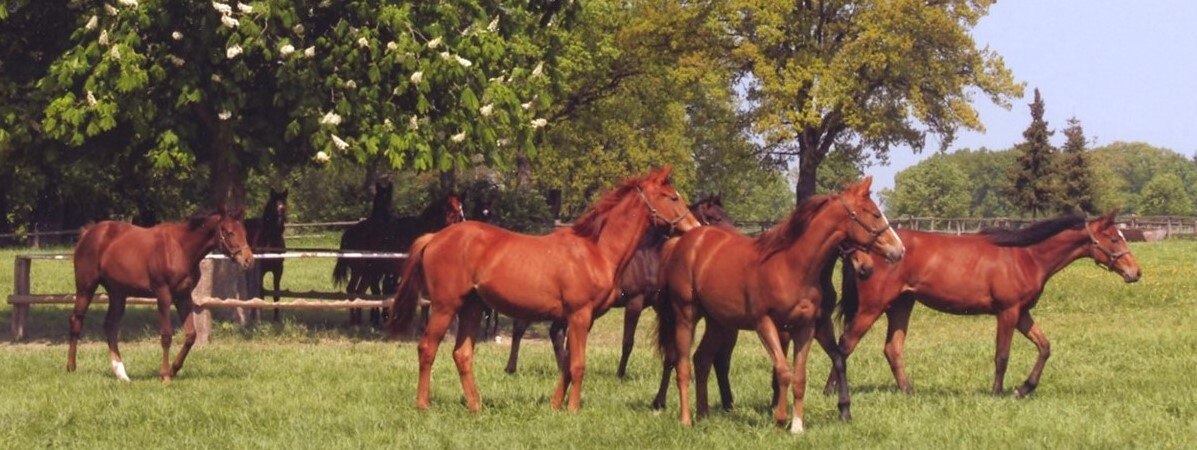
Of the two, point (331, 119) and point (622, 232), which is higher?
point (331, 119)

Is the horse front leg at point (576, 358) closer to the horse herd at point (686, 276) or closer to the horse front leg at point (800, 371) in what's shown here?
the horse herd at point (686, 276)

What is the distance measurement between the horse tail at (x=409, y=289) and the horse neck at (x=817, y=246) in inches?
130

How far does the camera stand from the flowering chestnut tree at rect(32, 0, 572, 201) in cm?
1920

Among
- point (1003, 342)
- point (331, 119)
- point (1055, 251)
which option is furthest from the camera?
point (331, 119)

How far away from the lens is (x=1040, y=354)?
14453mm

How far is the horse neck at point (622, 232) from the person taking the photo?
13.0 m

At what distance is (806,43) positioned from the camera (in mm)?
49469

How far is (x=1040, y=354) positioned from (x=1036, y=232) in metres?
1.39

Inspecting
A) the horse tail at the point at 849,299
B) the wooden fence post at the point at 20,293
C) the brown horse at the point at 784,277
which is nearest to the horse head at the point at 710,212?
the horse tail at the point at 849,299

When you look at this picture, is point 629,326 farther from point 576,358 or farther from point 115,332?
point 115,332

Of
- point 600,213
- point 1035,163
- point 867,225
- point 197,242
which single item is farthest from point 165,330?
point 1035,163

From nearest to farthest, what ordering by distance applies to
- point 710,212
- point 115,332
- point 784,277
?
point 784,277 < point 115,332 < point 710,212

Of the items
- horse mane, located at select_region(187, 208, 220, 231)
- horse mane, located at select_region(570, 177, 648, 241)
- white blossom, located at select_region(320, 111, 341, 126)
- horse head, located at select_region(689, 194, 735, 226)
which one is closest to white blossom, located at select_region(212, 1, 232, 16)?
white blossom, located at select_region(320, 111, 341, 126)

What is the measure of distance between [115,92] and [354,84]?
Answer: 2.95 metres
